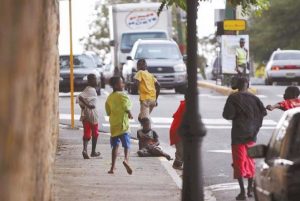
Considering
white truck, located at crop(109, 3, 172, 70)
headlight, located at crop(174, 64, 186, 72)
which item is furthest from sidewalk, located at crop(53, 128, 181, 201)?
white truck, located at crop(109, 3, 172, 70)

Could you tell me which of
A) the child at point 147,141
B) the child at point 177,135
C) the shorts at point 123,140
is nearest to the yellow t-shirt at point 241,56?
the child at point 147,141

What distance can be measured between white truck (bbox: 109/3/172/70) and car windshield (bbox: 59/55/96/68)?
5.80 meters

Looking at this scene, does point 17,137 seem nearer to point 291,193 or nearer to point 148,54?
point 291,193

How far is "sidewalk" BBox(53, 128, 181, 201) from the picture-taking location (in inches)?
543

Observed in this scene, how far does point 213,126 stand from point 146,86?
5259mm

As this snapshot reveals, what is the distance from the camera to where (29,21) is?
6.01 meters

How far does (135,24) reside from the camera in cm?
4275

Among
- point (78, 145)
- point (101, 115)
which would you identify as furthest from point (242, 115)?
point (101, 115)

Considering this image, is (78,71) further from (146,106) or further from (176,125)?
(176,125)

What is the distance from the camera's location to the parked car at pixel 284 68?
41266 millimetres

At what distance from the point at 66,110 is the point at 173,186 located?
13.5m

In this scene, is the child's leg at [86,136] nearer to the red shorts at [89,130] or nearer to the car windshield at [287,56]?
the red shorts at [89,130]

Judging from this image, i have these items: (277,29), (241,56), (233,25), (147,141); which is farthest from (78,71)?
(277,29)

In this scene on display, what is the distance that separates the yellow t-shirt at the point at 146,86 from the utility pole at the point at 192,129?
934 centimetres
